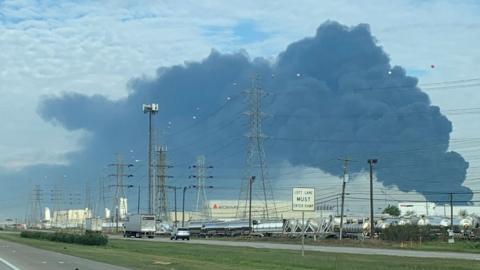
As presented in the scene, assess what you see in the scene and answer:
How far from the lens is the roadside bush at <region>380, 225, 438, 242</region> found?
87375mm

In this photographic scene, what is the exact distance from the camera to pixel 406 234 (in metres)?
87.5

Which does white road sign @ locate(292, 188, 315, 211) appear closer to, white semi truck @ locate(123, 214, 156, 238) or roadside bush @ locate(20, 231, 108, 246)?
roadside bush @ locate(20, 231, 108, 246)

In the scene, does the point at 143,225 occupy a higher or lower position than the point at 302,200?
lower

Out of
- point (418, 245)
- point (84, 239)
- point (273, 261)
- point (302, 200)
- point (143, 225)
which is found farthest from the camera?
point (143, 225)

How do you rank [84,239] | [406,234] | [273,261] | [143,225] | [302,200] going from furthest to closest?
[143,225] → [406,234] → [84,239] → [302,200] → [273,261]

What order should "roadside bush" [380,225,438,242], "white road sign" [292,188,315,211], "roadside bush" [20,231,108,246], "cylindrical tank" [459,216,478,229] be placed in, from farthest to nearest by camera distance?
1. "cylindrical tank" [459,216,478,229]
2. "roadside bush" [380,225,438,242]
3. "roadside bush" [20,231,108,246]
4. "white road sign" [292,188,315,211]

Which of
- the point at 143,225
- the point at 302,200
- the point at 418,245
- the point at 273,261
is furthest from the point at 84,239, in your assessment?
the point at 273,261

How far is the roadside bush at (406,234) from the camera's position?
287ft

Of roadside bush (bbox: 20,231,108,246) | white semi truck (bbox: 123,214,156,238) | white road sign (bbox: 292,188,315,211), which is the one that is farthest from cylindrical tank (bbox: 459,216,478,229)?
white road sign (bbox: 292,188,315,211)

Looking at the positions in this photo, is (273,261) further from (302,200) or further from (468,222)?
(468,222)

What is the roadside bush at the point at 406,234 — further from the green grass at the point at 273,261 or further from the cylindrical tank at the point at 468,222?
the green grass at the point at 273,261

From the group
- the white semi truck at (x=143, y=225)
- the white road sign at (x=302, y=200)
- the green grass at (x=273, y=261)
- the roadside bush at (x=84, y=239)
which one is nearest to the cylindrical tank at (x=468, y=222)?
the white semi truck at (x=143, y=225)

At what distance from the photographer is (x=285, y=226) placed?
113 metres

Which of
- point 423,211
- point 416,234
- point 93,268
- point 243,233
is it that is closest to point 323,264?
point 93,268
